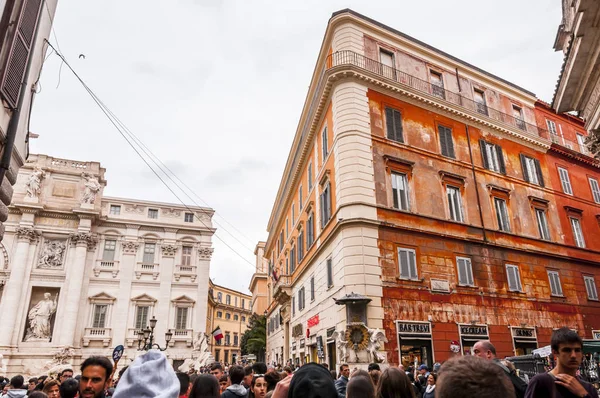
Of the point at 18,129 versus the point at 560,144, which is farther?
the point at 560,144

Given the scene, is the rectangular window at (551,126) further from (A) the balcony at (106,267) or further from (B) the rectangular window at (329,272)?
(A) the balcony at (106,267)

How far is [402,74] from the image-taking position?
20.1 metres

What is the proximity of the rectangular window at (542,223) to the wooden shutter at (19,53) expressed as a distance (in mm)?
23636

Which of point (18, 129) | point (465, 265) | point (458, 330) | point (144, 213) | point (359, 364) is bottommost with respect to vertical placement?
point (359, 364)

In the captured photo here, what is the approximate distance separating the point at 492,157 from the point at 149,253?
97.1 feet

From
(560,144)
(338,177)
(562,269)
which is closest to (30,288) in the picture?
(338,177)

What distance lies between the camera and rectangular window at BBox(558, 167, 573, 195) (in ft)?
79.5

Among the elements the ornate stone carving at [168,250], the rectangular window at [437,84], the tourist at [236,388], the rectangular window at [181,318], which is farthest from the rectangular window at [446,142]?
the ornate stone carving at [168,250]

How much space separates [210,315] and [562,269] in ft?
159

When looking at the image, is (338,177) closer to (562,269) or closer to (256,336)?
(562,269)

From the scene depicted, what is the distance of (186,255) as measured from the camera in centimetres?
3688

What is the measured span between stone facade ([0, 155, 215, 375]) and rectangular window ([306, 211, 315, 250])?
16.4m

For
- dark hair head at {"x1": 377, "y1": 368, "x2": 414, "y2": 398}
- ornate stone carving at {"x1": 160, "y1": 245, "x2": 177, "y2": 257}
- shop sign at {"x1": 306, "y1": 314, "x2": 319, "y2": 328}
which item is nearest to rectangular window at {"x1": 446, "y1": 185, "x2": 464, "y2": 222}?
shop sign at {"x1": 306, "y1": 314, "x2": 319, "y2": 328}

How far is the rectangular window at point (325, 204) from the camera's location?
18898mm
